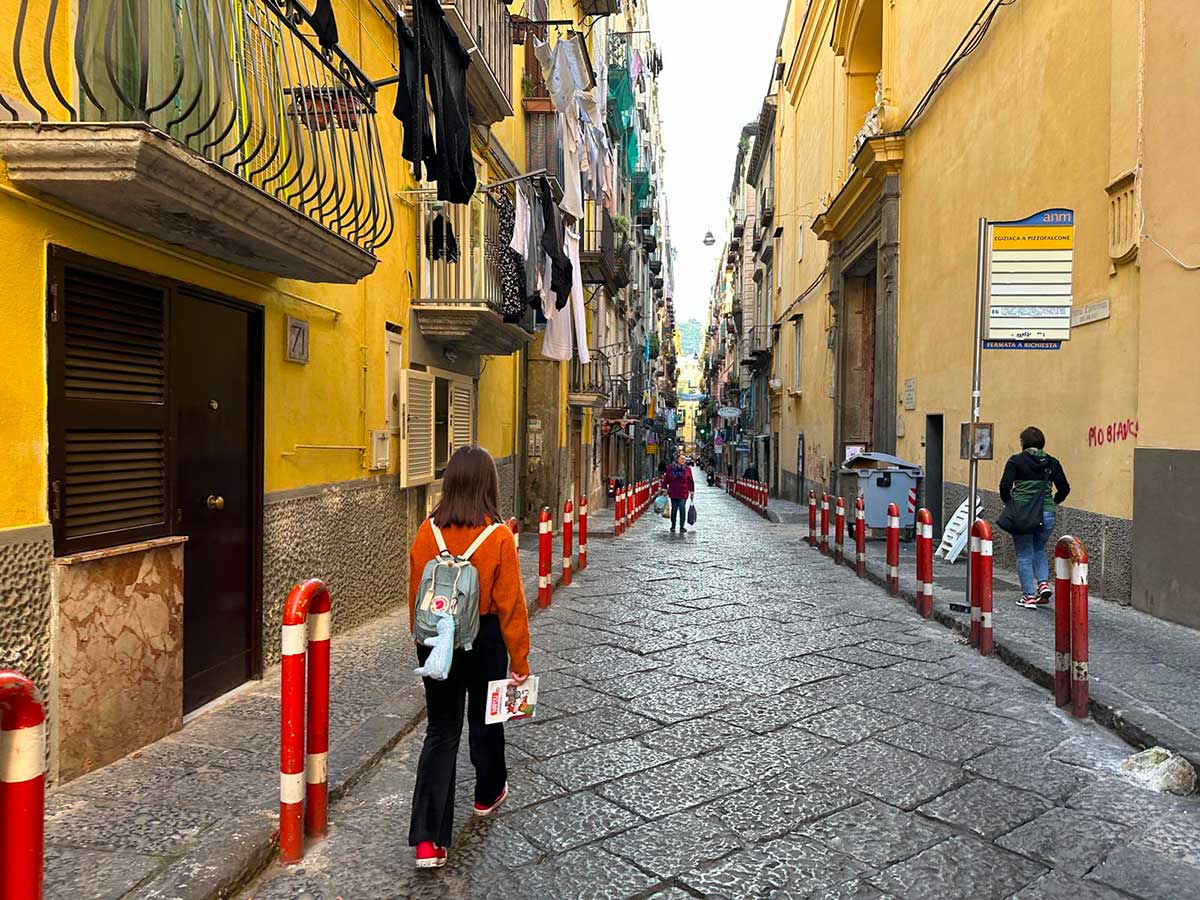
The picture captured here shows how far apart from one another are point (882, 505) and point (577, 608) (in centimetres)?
759

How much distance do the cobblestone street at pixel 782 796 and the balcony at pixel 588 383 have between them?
1419 centimetres

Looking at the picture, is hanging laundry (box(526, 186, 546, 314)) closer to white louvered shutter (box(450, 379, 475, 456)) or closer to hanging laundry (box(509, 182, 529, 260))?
hanging laundry (box(509, 182, 529, 260))

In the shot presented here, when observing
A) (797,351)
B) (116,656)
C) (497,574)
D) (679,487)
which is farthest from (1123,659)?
(797,351)

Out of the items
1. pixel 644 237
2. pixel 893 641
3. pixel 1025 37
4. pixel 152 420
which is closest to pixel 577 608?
pixel 893 641

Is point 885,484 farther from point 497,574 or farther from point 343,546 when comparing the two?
point 497,574

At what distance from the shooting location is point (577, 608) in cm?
915

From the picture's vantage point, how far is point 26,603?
382cm

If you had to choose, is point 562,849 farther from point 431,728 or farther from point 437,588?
point 437,588

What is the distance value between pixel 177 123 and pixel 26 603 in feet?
7.35

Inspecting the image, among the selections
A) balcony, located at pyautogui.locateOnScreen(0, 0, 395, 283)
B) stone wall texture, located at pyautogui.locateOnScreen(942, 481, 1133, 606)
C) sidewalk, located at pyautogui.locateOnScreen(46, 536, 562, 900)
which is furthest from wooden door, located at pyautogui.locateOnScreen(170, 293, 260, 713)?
stone wall texture, located at pyautogui.locateOnScreen(942, 481, 1133, 606)

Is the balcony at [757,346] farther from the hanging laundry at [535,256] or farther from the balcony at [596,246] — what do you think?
the hanging laundry at [535,256]

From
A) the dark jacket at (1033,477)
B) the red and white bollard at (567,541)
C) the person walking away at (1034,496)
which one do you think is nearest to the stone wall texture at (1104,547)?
the person walking away at (1034,496)

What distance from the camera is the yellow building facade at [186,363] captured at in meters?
3.84

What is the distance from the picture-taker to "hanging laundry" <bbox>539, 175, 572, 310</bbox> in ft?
37.5
